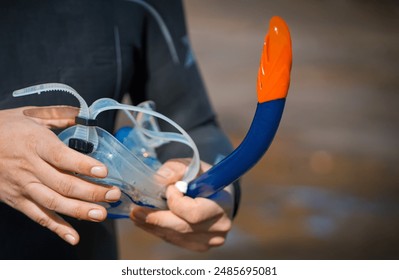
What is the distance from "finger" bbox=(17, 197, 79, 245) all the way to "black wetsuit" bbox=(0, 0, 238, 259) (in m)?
0.10

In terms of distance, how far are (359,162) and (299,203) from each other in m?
0.38

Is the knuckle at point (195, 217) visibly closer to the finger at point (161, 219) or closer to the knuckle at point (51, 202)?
the finger at point (161, 219)

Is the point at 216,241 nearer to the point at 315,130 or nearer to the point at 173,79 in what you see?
the point at 173,79

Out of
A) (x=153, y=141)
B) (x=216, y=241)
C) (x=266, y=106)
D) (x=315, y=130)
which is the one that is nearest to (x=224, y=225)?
(x=216, y=241)

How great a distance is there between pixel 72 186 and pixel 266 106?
0.19 m

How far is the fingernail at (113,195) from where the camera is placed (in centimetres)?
63

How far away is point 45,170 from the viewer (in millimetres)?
618

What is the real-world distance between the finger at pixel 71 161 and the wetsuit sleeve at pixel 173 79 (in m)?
0.31

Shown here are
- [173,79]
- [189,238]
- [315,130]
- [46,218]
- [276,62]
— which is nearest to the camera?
[276,62]

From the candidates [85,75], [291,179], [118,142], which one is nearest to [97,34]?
[85,75]

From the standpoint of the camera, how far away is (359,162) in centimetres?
238

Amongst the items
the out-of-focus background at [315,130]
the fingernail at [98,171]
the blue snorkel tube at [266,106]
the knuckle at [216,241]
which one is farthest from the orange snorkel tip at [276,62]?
the out-of-focus background at [315,130]

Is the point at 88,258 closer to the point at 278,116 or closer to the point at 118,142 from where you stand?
the point at 118,142

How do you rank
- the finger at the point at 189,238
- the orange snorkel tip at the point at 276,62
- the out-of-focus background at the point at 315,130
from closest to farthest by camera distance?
the orange snorkel tip at the point at 276,62, the finger at the point at 189,238, the out-of-focus background at the point at 315,130
